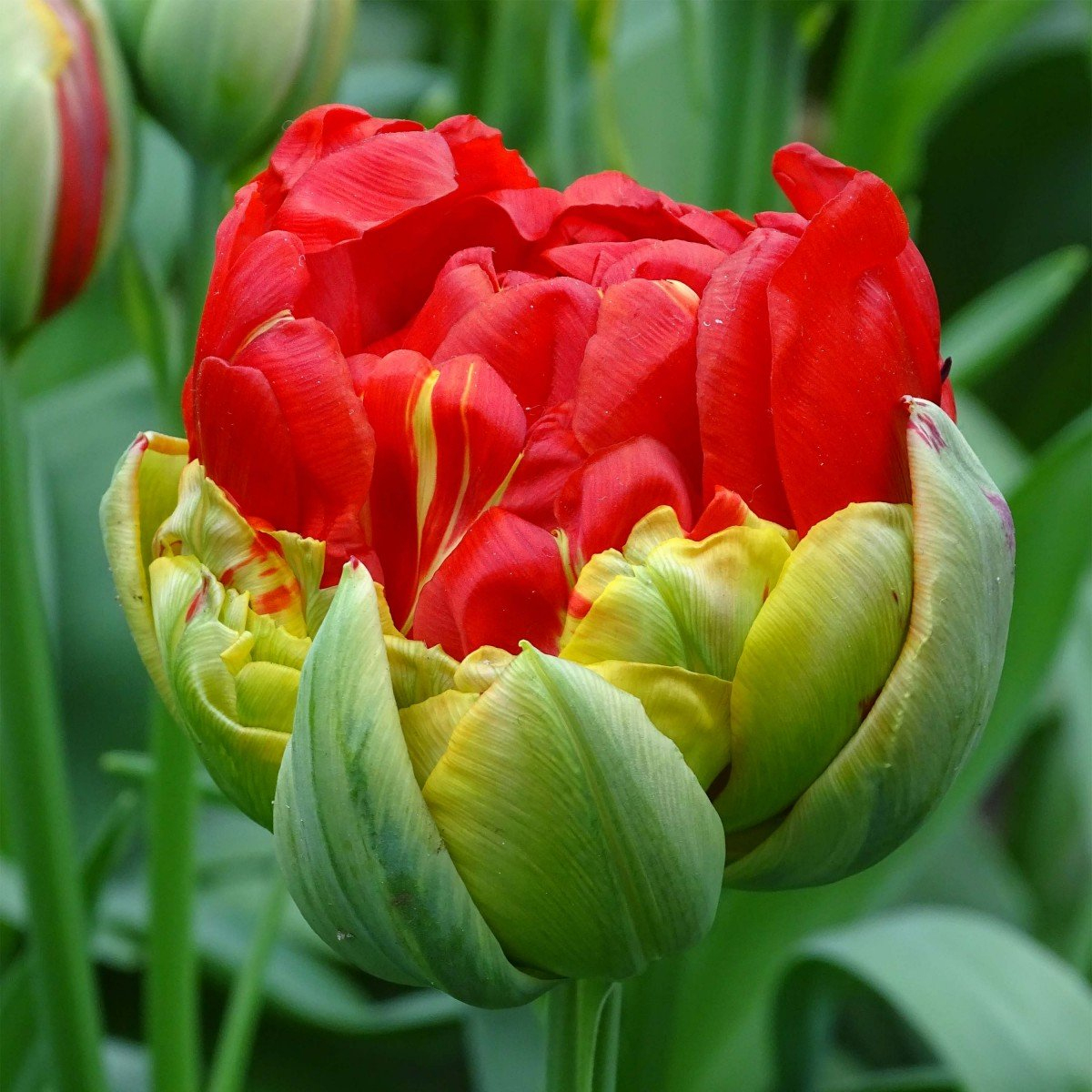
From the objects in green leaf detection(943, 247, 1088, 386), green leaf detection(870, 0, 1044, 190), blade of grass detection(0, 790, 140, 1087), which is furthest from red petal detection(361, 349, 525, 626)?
green leaf detection(870, 0, 1044, 190)

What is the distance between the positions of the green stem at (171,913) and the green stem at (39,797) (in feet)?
0.11

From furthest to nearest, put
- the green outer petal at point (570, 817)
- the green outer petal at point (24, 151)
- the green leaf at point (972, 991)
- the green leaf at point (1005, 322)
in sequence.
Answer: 1. the green leaf at point (1005, 322)
2. the green leaf at point (972, 991)
3. the green outer petal at point (24, 151)
4. the green outer petal at point (570, 817)

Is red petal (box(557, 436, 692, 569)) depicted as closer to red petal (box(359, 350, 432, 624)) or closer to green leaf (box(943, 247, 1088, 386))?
red petal (box(359, 350, 432, 624))

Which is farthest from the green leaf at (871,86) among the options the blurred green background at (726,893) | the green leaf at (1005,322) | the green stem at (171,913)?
the green stem at (171,913)

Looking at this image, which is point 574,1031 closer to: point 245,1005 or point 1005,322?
point 245,1005

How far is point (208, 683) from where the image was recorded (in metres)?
0.30

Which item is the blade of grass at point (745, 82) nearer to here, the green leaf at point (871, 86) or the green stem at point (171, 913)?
the green leaf at point (871, 86)

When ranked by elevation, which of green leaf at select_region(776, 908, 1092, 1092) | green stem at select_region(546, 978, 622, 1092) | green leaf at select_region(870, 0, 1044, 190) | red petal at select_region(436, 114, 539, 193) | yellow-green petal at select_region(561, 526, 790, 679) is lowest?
green leaf at select_region(776, 908, 1092, 1092)

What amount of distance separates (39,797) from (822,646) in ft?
1.03

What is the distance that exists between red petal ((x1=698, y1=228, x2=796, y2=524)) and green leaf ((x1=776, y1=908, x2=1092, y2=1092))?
1.09ft

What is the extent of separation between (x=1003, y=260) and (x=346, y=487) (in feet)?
4.18

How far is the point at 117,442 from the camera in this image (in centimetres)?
88

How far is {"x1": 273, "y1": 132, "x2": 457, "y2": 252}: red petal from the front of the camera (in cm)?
34

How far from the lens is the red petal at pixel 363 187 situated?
337 mm
